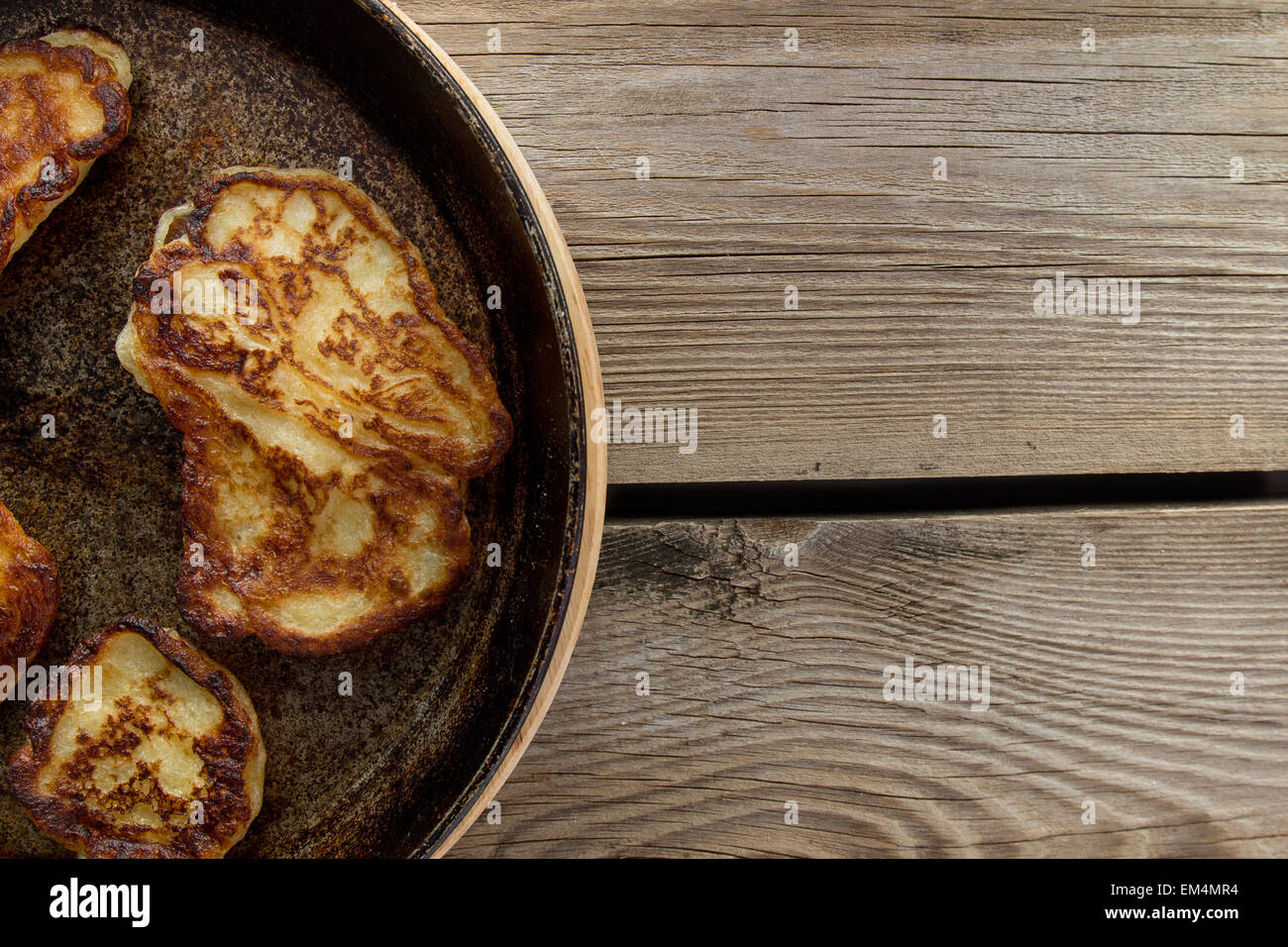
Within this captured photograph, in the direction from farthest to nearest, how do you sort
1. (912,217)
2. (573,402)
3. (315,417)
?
(912,217) → (315,417) → (573,402)

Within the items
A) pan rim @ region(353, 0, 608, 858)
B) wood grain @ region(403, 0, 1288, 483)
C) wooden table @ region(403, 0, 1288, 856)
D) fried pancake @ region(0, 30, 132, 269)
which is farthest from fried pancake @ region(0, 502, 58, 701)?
wood grain @ region(403, 0, 1288, 483)

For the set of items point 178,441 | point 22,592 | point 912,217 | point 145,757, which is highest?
point 912,217

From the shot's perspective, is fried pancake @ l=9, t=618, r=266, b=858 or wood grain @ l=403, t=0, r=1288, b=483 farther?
wood grain @ l=403, t=0, r=1288, b=483

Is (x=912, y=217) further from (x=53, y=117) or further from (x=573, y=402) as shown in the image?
(x=53, y=117)

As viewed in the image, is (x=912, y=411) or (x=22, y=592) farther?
(x=912, y=411)

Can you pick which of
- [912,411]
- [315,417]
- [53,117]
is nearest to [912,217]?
[912,411]

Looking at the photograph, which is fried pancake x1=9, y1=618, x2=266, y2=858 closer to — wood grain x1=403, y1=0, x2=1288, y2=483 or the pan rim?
the pan rim
